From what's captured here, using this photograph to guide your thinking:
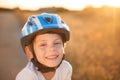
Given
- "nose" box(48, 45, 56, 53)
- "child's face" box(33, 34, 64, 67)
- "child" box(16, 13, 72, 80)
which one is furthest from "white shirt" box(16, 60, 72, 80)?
"nose" box(48, 45, 56, 53)

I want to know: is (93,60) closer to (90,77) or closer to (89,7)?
(90,77)

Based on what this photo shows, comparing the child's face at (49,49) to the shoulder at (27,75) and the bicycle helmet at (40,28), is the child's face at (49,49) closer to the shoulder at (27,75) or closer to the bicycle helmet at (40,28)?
the bicycle helmet at (40,28)

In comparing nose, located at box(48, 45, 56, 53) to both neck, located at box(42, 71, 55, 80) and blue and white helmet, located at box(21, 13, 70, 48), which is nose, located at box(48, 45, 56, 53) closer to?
blue and white helmet, located at box(21, 13, 70, 48)

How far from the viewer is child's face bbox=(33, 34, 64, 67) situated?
5.02 meters

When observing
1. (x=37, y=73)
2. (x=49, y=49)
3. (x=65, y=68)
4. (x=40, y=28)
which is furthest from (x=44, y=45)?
(x=65, y=68)

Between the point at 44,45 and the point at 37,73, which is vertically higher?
the point at 44,45

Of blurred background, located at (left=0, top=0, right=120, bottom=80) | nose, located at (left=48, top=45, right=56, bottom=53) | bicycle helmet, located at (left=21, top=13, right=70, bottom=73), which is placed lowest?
blurred background, located at (left=0, top=0, right=120, bottom=80)

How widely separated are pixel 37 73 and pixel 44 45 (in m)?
0.30

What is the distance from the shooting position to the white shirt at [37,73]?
192 inches

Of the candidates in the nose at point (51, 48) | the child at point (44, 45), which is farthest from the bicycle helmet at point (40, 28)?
the nose at point (51, 48)

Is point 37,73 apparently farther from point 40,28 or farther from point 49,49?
point 40,28

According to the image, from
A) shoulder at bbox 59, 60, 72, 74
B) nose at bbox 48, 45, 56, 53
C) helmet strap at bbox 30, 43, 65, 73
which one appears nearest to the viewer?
nose at bbox 48, 45, 56, 53

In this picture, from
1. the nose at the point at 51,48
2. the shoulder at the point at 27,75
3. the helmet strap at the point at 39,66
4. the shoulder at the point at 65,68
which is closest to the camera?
the shoulder at the point at 27,75

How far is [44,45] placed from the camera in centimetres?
504
